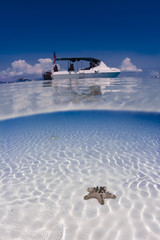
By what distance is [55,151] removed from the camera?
21.2 ft

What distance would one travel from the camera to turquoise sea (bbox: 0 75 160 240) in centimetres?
304

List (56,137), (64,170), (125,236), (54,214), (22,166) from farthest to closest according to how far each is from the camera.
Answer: (56,137) → (22,166) → (64,170) → (54,214) → (125,236)

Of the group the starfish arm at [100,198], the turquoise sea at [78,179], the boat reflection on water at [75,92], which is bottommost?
the turquoise sea at [78,179]

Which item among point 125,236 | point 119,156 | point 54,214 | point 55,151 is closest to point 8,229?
point 54,214

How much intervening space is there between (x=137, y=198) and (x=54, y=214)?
181cm

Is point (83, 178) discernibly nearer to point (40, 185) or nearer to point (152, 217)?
point (40, 185)

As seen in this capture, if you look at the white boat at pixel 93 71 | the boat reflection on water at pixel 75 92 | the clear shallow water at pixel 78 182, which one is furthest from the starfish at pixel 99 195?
the white boat at pixel 93 71

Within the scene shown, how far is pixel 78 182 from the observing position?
4402 millimetres

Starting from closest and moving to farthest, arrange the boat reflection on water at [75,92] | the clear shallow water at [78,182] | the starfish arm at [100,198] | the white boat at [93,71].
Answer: the clear shallow water at [78,182], the starfish arm at [100,198], the boat reflection on water at [75,92], the white boat at [93,71]

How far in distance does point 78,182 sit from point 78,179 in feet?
0.47

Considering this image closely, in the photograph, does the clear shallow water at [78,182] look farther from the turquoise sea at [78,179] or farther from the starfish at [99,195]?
the starfish at [99,195]

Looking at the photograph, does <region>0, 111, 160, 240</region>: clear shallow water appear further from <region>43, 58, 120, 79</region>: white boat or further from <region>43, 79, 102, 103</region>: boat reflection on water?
<region>43, 58, 120, 79</region>: white boat

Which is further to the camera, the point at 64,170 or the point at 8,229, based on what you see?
→ the point at 64,170

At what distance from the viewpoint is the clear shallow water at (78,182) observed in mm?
3029
